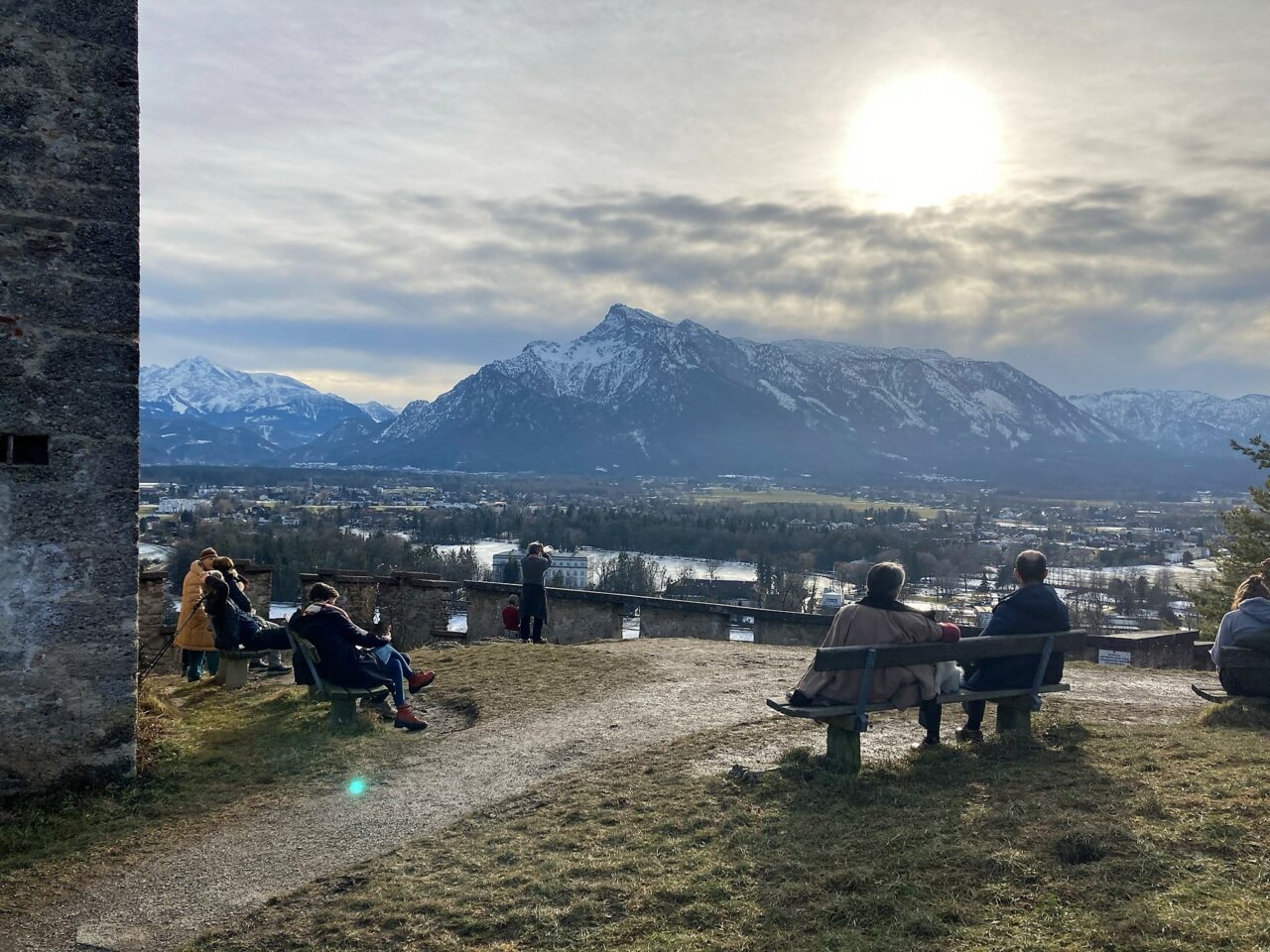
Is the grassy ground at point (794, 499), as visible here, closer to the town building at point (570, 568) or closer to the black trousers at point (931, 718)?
the town building at point (570, 568)

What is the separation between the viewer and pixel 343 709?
9.18 m

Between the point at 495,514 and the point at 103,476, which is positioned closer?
the point at 103,476

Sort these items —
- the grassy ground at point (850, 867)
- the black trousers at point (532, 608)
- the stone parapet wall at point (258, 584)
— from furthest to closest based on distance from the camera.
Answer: the stone parapet wall at point (258, 584) < the black trousers at point (532, 608) < the grassy ground at point (850, 867)

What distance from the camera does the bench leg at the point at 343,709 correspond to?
9.15 m

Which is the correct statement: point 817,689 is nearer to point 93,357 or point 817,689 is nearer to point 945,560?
point 93,357

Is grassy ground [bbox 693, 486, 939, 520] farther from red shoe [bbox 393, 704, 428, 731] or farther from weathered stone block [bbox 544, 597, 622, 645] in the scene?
red shoe [bbox 393, 704, 428, 731]

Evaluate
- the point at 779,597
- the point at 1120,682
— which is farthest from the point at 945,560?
the point at 1120,682

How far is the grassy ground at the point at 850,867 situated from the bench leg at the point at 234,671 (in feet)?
20.2

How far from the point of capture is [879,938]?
4.45 metres

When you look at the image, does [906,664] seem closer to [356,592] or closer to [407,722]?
[407,722]

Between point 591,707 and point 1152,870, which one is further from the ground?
point 1152,870

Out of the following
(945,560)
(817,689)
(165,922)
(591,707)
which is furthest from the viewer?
(945,560)

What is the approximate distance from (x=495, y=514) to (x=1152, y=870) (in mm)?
109402

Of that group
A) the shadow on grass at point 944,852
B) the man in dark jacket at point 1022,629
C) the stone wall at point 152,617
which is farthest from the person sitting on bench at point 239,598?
the man in dark jacket at point 1022,629
